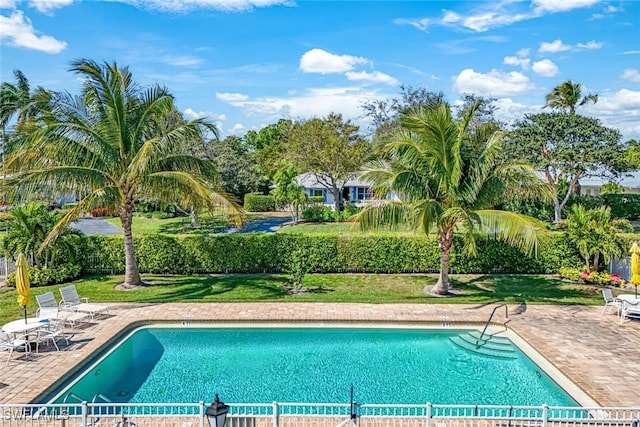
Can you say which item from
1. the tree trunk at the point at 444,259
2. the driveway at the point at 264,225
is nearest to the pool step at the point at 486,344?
the tree trunk at the point at 444,259

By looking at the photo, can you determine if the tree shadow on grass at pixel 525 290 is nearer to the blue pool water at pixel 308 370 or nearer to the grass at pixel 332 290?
the grass at pixel 332 290

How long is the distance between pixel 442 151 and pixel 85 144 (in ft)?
39.1

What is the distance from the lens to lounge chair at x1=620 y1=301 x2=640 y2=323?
47.4ft

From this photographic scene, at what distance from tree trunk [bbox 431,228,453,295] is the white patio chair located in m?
12.0

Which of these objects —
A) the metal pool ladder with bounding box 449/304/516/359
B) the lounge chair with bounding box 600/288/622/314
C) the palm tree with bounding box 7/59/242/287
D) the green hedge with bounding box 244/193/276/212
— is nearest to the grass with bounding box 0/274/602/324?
the lounge chair with bounding box 600/288/622/314

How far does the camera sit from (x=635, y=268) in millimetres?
14625

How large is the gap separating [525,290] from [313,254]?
8.39 meters

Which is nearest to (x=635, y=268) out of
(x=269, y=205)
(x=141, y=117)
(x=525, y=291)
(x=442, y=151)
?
(x=525, y=291)

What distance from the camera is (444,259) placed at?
17.3 m

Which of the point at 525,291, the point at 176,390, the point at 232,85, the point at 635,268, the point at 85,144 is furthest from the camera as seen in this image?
the point at 232,85

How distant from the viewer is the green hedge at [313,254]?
792 inches

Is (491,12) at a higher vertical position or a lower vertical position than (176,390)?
higher

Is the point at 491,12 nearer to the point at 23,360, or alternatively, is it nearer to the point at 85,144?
the point at 85,144

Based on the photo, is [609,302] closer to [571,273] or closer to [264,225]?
[571,273]
